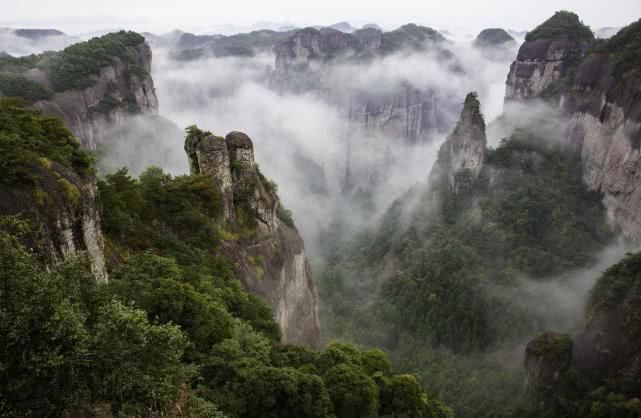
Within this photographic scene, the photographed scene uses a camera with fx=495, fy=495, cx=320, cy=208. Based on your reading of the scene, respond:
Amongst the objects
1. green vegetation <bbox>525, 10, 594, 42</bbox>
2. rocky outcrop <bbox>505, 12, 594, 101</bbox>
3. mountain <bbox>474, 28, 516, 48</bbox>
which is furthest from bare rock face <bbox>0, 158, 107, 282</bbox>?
mountain <bbox>474, 28, 516, 48</bbox>

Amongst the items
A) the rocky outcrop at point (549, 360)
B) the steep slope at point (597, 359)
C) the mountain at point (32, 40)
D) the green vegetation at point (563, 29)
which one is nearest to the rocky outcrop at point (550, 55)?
the green vegetation at point (563, 29)

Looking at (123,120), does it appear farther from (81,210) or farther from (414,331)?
(81,210)

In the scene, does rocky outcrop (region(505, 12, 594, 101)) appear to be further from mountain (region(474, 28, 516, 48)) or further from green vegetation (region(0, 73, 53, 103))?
mountain (region(474, 28, 516, 48))

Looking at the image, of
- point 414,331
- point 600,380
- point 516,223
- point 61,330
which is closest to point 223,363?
point 61,330

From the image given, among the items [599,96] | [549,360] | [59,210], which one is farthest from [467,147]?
[59,210]

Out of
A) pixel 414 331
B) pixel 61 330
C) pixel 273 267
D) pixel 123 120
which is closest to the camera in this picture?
pixel 61 330

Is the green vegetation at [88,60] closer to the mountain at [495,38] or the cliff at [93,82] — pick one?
the cliff at [93,82]
